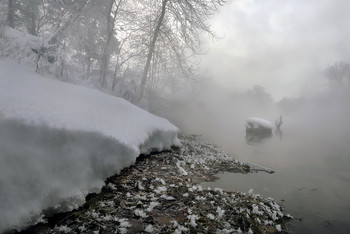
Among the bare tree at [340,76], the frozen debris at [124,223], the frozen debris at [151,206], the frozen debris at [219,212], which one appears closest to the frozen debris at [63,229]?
the frozen debris at [124,223]

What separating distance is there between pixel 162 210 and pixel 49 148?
1.75 m

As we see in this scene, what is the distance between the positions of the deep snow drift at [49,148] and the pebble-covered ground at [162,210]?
24 centimetres

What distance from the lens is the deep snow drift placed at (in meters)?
2.38

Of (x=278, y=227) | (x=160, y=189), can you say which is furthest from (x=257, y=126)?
(x=160, y=189)

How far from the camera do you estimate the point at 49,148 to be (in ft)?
9.32

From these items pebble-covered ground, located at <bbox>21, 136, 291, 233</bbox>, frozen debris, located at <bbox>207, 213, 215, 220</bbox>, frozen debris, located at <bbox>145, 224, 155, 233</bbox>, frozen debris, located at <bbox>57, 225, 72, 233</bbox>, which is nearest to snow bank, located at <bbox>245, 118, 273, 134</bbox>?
pebble-covered ground, located at <bbox>21, 136, 291, 233</bbox>

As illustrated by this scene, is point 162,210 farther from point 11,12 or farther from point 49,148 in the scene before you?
point 11,12

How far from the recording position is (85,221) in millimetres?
2732

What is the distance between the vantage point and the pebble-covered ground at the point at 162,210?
9.02ft

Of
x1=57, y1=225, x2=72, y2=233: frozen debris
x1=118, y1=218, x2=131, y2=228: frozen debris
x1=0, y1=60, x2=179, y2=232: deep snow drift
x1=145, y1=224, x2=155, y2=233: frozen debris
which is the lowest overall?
x1=57, y1=225, x2=72, y2=233: frozen debris

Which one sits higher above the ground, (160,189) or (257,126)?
(257,126)

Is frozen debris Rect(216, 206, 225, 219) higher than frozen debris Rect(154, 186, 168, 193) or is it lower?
higher

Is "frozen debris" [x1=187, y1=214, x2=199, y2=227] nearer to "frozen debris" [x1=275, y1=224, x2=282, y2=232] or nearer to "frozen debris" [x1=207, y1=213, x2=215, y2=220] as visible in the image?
"frozen debris" [x1=207, y1=213, x2=215, y2=220]

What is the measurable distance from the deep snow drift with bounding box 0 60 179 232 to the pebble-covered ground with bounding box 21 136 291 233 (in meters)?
0.24
